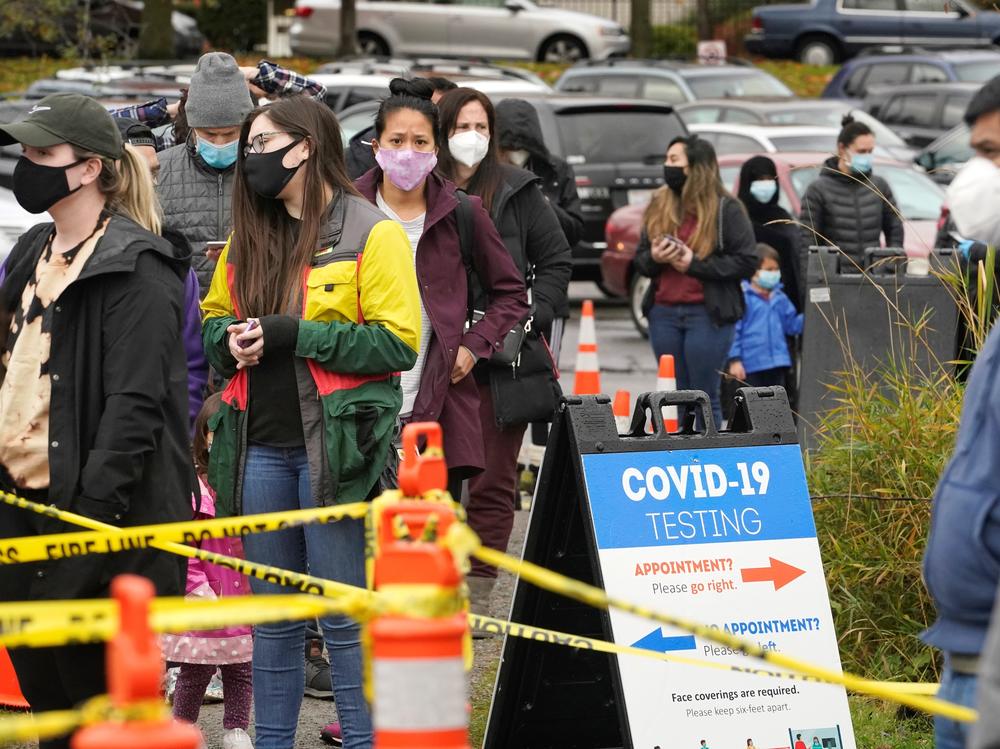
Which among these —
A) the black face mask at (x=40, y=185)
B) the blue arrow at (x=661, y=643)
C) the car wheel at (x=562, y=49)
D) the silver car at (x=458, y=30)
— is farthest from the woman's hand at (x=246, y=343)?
the car wheel at (x=562, y=49)

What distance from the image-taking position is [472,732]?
5.74 m

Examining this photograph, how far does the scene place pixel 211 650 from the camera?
540cm

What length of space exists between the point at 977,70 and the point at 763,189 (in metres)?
17.3

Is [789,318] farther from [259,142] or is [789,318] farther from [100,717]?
[100,717]

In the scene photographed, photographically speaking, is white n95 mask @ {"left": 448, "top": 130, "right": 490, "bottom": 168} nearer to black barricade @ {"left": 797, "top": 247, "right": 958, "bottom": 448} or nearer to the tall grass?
the tall grass

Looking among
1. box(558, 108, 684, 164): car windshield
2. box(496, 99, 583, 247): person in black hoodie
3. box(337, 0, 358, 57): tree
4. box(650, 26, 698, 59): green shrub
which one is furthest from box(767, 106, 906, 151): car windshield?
box(650, 26, 698, 59): green shrub

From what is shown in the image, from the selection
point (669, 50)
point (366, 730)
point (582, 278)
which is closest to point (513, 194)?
point (366, 730)

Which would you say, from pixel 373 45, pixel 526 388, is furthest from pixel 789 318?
pixel 373 45

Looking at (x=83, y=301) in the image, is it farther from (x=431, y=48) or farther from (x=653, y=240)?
(x=431, y=48)

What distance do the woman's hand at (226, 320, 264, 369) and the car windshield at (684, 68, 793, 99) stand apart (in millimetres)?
20775

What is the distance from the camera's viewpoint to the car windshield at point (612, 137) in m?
17.0

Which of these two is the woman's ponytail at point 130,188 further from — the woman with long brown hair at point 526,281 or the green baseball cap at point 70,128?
the woman with long brown hair at point 526,281

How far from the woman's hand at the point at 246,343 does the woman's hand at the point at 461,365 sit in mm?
1376

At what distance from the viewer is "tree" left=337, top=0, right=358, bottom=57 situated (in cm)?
3102
